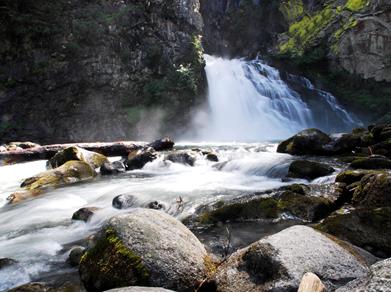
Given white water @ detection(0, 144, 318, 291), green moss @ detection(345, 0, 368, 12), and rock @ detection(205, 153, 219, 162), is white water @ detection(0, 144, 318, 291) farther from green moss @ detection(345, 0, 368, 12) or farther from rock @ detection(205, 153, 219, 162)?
green moss @ detection(345, 0, 368, 12)

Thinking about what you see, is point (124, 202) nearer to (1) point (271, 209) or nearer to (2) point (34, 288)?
(1) point (271, 209)

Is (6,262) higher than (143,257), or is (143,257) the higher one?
(143,257)

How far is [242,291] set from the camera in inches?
159

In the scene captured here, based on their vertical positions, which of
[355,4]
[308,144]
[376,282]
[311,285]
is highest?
[355,4]

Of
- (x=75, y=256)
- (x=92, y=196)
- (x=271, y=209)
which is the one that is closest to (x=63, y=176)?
(x=92, y=196)

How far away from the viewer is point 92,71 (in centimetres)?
2900

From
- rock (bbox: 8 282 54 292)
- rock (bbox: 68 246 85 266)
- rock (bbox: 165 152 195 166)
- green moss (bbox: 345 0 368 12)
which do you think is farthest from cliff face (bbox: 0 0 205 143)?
rock (bbox: 8 282 54 292)

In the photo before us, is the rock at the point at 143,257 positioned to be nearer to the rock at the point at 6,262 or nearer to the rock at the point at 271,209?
the rock at the point at 6,262

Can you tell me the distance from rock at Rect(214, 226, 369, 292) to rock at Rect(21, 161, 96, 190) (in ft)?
31.3

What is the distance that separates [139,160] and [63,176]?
3536 millimetres

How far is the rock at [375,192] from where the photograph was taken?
6.87m

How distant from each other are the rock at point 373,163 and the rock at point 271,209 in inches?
150

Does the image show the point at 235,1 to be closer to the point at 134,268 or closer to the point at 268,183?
the point at 268,183

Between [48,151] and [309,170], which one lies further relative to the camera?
[48,151]
